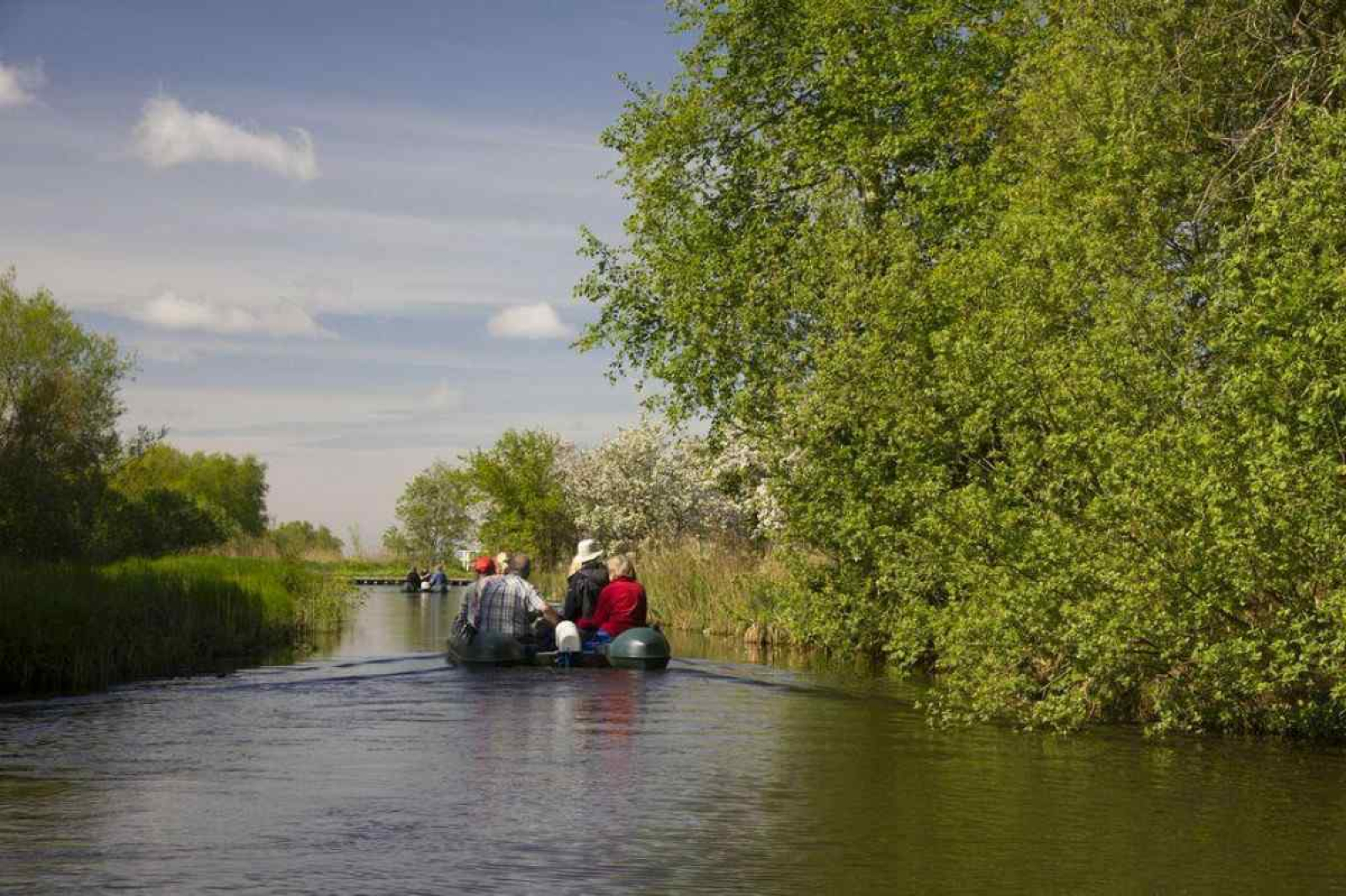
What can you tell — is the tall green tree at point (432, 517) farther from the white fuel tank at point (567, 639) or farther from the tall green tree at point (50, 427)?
the white fuel tank at point (567, 639)

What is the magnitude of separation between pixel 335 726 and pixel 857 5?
68.4ft

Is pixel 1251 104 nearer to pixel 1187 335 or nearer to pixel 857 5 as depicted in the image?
pixel 1187 335

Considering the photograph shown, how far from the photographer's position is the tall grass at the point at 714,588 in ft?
111

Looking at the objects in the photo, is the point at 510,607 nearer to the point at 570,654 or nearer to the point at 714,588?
the point at 570,654

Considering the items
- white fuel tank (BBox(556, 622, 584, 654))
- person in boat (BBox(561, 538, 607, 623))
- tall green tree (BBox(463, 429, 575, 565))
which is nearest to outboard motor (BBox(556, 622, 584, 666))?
white fuel tank (BBox(556, 622, 584, 654))

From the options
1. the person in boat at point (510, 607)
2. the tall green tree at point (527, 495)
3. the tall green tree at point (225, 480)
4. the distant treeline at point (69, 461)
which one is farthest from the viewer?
the tall green tree at point (225, 480)

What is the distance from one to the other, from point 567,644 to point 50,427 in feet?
102

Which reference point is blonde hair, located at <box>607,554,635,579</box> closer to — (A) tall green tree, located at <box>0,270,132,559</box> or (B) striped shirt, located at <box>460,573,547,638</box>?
(B) striped shirt, located at <box>460,573,547,638</box>

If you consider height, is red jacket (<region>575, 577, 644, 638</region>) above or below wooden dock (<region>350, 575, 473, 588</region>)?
below

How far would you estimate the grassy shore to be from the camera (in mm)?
20766

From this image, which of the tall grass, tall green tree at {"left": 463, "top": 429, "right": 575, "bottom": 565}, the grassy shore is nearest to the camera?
the grassy shore

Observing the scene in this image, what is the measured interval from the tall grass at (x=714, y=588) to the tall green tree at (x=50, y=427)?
1414 cm

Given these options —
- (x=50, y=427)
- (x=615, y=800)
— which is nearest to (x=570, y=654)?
(x=615, y=800)

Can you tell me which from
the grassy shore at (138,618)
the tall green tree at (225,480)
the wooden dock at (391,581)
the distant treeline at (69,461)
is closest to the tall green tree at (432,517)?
the tall green tree at (225,480)
